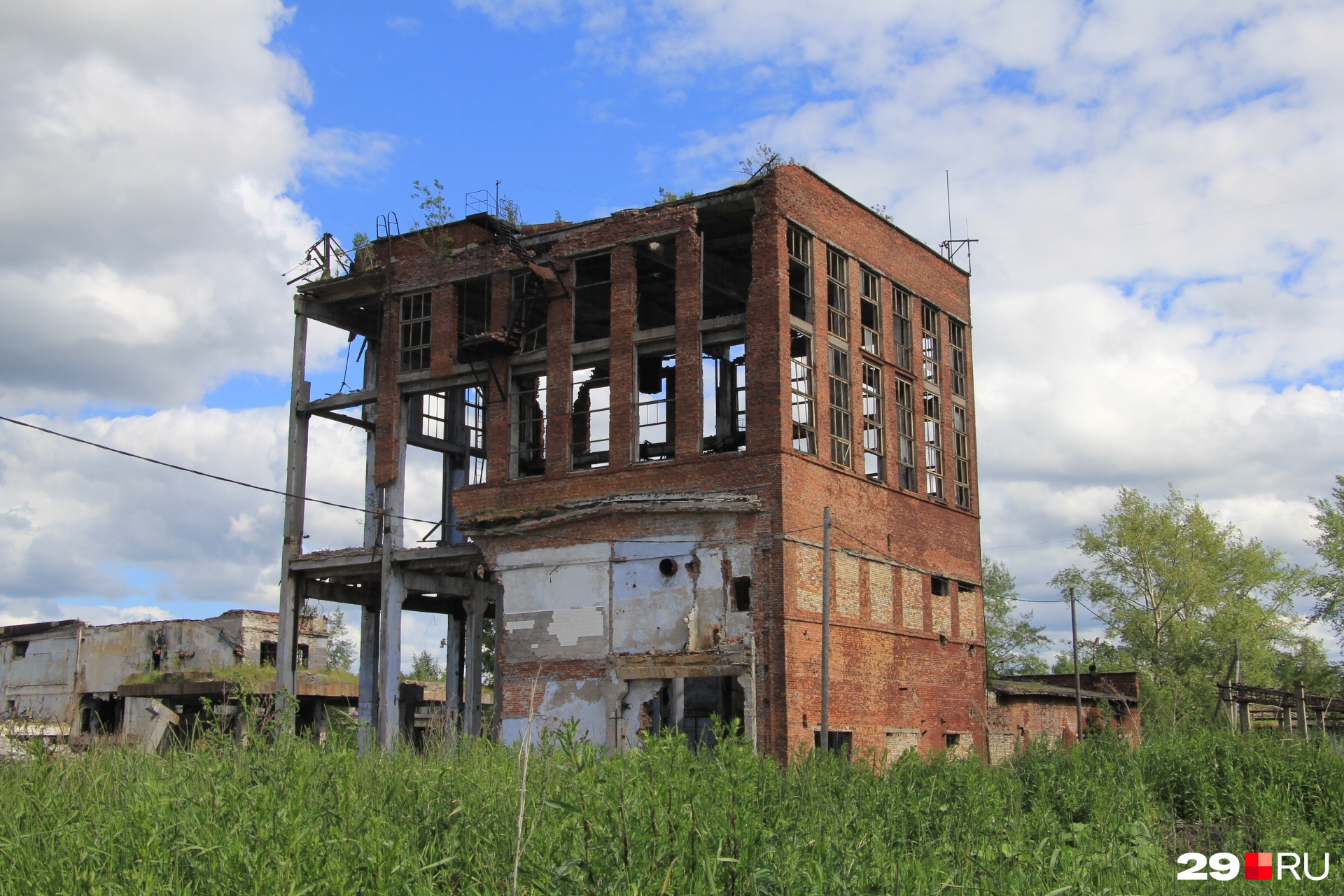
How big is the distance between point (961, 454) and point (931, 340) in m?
2.92

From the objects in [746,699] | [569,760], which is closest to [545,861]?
[569,760]

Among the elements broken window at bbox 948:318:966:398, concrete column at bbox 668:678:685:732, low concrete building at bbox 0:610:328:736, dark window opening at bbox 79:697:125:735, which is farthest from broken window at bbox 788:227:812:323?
dark window opening at bbox 79:697:125:735

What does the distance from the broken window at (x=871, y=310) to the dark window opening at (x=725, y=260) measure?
2.58 meters

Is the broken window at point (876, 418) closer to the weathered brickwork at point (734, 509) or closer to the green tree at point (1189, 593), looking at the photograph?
the weathered brickwork at point (734, 509)

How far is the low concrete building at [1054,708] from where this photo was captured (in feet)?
87.1

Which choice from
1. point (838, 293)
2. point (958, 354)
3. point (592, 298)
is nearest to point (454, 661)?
point (592, 298)

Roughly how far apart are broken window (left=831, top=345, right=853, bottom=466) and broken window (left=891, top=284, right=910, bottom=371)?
2744 millimetres

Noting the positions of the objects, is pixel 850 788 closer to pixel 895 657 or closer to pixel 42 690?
pixel 895 657

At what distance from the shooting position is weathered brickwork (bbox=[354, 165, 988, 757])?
20.0 metres

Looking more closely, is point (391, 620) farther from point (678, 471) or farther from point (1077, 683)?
point (1077, 683)

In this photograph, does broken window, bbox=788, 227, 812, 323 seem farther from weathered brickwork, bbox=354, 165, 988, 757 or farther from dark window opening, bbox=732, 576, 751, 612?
dark window opening, bbox=732, 576, 751, 612

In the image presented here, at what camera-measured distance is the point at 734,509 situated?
20016mm

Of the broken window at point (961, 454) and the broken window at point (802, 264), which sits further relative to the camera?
the broken window at point (961, 454)

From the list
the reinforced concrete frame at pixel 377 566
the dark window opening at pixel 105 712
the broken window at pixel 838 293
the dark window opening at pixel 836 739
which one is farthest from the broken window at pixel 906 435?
the dark window opening at pixel 105 712
